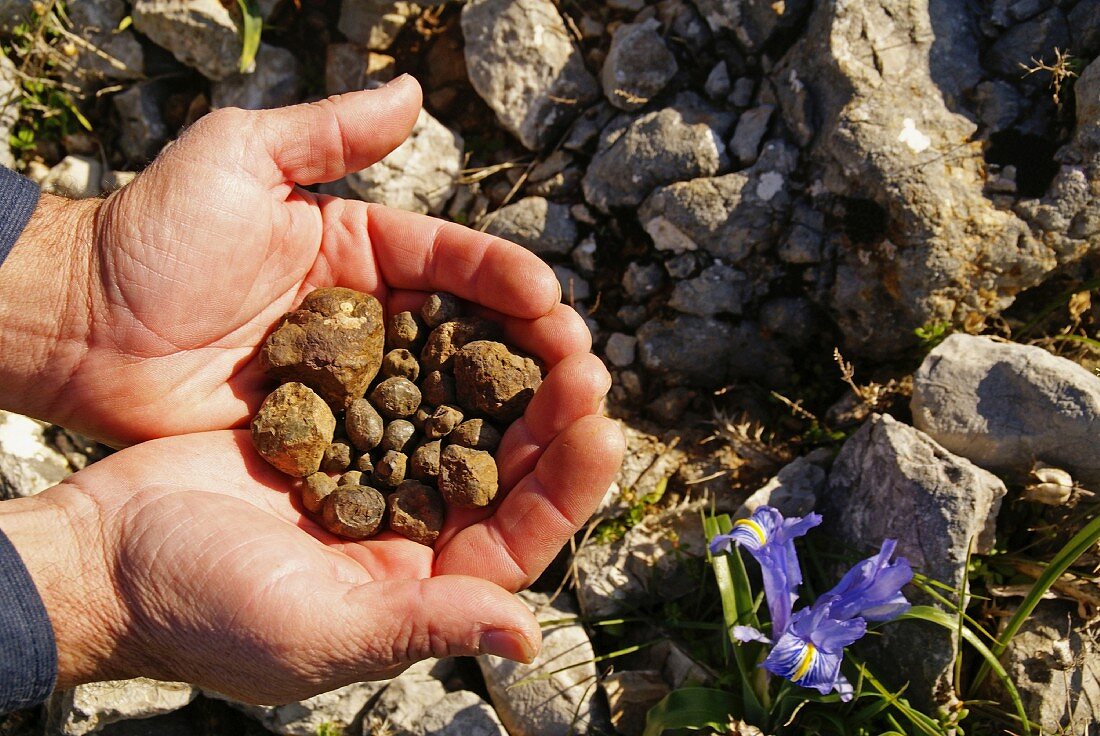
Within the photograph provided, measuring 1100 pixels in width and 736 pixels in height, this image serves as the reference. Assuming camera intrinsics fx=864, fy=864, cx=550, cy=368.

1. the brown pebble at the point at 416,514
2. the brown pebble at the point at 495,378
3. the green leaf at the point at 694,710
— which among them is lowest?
the green leaf at the point at 694,710

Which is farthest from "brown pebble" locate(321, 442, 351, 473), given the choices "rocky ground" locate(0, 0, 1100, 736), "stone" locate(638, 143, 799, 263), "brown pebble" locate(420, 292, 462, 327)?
"stone" locate(638, 143, 799, 263)

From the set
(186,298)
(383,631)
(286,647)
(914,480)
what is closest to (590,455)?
(383,631)

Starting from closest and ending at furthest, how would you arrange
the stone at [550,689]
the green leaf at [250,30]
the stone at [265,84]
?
1. the stone at [550,689]
2. the green leaf at [250,30]
3. the stone at [265,84]

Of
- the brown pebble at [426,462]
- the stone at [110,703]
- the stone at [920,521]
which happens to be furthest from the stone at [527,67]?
the stone at [110,703]

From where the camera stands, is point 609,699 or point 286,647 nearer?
point 286,647

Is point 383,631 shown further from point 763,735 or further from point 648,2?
point 648,2

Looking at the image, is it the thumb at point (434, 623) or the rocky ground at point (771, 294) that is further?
the rocky ground at point (771, 294)

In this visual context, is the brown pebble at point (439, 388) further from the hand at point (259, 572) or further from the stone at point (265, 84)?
the stone at point (265, 84)

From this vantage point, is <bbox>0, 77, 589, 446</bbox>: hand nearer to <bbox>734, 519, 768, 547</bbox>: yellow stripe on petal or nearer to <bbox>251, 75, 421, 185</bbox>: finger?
<bbox>251, 75, 421, 185</bbox>: finger
